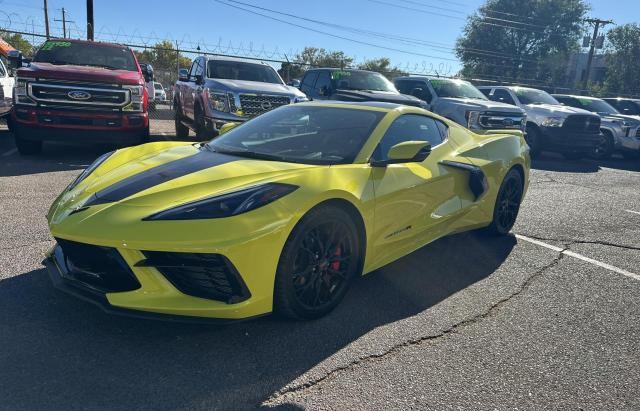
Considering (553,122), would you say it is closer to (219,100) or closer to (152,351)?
(219,100)

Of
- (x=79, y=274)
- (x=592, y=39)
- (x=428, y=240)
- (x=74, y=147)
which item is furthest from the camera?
(x=592, y=39)

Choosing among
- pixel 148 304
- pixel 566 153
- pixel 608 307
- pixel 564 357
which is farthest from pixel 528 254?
pixel 566 153

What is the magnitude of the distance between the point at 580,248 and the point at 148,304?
14.1ft

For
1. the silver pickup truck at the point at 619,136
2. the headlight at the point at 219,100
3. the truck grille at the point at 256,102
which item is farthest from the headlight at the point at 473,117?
the headlight at the point at 219,100

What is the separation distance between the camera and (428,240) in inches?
159

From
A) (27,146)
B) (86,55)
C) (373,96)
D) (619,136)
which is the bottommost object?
(27,146)

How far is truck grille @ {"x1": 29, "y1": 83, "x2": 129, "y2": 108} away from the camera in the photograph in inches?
296

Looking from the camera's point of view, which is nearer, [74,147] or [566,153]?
[74,147]

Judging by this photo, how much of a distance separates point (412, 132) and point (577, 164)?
1017 cm

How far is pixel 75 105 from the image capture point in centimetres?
763

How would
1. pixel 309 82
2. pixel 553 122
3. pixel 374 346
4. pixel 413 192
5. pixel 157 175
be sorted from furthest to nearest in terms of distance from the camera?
pixel 553 122
pixel 309 82
pixel 413 192
pixel 157 175
pixel 374 346

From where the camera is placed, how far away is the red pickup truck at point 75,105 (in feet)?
24.6

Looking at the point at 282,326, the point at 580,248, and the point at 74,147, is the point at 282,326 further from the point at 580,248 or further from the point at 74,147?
the point at 74,147

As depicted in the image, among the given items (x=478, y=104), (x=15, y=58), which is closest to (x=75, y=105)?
(x=15, y=58)
